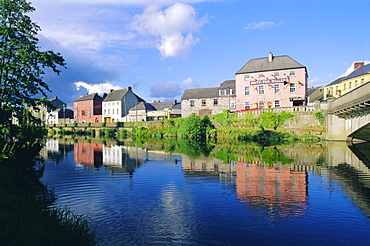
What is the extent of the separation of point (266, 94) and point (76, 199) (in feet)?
159

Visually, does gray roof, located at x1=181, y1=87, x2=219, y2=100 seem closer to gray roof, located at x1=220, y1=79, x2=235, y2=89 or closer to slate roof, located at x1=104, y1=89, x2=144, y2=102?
gray roof, located at x1=220, y1=79, x2=235, y2=89

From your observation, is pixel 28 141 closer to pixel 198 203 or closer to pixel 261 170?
pixel 198 203

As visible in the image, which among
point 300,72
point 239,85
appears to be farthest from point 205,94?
point 300,72

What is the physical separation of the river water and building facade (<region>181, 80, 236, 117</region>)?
43.6 meters

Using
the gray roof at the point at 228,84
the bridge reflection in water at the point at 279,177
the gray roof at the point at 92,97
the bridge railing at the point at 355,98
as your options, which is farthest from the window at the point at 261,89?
the gray roof at the point at 92,97

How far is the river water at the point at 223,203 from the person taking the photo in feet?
25.6

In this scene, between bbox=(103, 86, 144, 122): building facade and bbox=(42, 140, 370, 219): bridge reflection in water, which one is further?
bbox=(103, 86, 144, 122): building facade

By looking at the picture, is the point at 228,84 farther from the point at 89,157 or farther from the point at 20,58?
the point at 20,58

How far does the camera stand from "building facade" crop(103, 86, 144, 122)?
85.5 m

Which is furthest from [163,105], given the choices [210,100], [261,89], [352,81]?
[352,81]

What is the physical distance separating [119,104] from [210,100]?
3286cm

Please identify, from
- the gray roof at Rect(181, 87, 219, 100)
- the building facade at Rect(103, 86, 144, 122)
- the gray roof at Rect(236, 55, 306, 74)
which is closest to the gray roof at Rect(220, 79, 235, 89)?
the gray roof at Rect(181, 87, 219, 100)

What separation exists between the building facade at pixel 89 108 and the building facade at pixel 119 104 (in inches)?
150

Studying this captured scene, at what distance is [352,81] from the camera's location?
178ft
